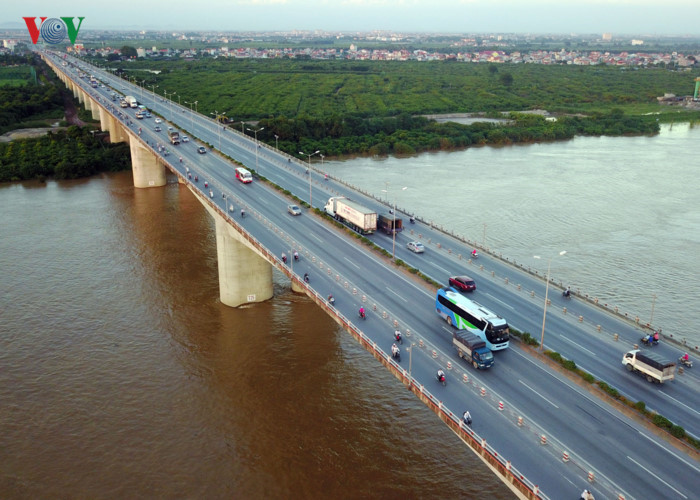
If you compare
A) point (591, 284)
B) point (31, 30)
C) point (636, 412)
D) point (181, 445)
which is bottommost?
point (181, 445)

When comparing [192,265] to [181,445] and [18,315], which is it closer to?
[18,315]

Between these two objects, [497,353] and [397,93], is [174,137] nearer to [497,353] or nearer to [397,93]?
[497,353]

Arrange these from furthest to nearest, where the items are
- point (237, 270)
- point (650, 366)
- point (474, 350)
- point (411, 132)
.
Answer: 1. point (411, 132)
2. point (237, 270)
3. point (474, 350)
4. point (650, 366)

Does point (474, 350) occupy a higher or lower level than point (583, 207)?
higher

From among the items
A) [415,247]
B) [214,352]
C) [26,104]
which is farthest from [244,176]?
[26,104]

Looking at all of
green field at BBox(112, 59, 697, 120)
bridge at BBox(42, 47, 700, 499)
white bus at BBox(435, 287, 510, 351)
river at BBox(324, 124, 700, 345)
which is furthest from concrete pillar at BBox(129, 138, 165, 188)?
white bus at BBox(435, 287, 510, 351)

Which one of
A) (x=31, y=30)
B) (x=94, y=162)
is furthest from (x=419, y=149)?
(x=31, y=30)

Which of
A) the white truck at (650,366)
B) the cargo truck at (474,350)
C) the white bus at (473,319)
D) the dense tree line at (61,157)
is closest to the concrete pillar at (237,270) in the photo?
the white bus at (473,319)
